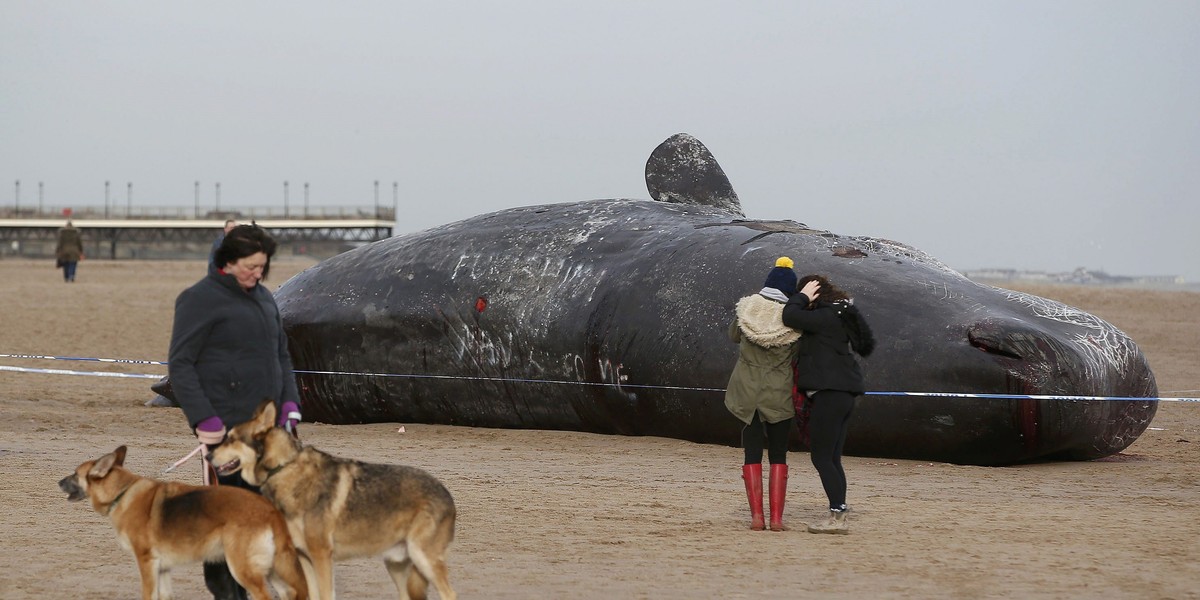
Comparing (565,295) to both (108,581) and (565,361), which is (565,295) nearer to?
(565,361)

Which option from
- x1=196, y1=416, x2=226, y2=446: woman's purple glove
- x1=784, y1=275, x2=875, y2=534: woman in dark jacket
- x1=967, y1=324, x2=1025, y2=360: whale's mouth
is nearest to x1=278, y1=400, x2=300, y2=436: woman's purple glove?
x1=196, y1=416, x2=226, y2=446: woman's purple glove

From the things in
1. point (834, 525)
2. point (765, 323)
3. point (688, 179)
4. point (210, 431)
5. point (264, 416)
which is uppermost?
point (688, 179)

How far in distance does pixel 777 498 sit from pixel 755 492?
A: 5.1 inches

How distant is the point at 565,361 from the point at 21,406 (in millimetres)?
5566

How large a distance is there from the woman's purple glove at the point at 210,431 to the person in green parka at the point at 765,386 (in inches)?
122

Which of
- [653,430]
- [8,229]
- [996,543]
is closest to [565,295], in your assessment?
[653,430]

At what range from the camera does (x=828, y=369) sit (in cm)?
792

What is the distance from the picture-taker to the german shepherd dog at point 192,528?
219 inches

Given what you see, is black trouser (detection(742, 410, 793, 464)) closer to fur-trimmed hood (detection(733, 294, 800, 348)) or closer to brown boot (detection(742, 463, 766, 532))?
brown boot (detection(742, 463, 766, 532))

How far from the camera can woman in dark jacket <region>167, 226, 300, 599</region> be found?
20.1 feet

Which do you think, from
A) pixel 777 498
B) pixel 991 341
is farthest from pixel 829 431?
pixel 991 341

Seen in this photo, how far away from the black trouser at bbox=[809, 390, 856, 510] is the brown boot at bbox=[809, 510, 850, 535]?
2.1 inches

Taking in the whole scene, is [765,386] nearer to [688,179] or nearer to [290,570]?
[290,570]

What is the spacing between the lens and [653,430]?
37.3 ft
